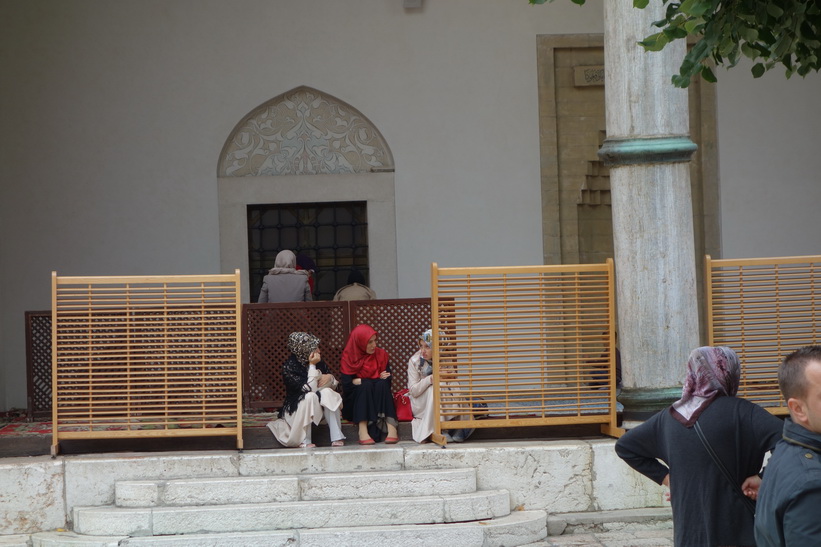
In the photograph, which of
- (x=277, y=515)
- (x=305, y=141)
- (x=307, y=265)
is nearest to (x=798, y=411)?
(x=277, y=515)

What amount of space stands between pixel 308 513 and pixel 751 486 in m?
3.89

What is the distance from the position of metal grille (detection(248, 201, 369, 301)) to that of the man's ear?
905cm

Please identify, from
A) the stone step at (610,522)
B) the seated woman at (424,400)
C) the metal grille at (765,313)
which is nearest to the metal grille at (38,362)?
the seated woman at (424,400)

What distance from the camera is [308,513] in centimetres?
732

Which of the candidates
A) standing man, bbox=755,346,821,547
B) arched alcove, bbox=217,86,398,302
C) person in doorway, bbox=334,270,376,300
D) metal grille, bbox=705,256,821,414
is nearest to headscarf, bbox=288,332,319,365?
person in doorway, bbox=334,270,376,300

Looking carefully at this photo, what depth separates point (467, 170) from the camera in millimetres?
11953

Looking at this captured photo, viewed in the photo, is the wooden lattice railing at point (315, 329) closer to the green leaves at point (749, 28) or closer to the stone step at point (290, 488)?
the stone step at point (290, 488)

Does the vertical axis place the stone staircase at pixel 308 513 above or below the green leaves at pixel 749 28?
below

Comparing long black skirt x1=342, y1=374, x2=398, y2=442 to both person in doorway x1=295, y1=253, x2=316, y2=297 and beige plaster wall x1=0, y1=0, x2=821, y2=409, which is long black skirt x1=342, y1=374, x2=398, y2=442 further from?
beige plaster wall x1=0, y1=0, x2=821, y2=409

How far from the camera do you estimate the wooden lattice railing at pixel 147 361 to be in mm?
7773

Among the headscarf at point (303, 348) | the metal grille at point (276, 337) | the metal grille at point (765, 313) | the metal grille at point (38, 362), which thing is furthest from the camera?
the metal grille at point (38, 362)

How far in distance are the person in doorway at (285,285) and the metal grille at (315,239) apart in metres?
1.95

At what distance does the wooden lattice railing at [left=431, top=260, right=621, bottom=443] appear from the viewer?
7.90m

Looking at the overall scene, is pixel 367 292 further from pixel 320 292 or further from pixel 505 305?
pixel 505 305
